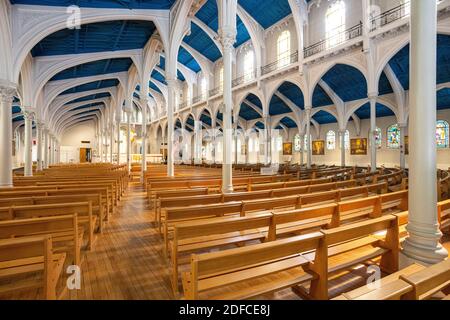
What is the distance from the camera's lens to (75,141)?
1660 inches

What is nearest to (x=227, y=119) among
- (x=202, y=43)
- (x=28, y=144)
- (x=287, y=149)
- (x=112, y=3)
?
(x=112, y=3)

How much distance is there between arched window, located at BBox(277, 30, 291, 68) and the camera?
19.1 metres

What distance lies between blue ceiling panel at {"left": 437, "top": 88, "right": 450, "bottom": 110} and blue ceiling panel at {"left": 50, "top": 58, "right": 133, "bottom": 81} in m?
21.9

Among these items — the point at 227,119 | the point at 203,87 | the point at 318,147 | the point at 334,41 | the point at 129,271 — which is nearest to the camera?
the point at 129,271

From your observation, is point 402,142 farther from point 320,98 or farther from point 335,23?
Answer: point 335,23

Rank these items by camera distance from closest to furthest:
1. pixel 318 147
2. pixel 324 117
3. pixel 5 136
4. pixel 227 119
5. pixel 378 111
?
pixel 227 119
pixel 5 136
pixel 378 111
pixel 324 117
pixel 318 147

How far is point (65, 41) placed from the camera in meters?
12.8

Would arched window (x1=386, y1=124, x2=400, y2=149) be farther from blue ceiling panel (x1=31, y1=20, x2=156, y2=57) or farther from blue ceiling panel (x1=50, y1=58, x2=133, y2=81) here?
blue ceiling panel (x1=50, y1=58, x2=133, y2=81)

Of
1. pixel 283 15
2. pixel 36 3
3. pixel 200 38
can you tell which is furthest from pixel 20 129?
pixel 283 15

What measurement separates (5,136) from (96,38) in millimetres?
7629

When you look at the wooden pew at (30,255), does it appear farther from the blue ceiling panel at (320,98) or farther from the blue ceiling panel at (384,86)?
the blue ceiling panel at (320,98)

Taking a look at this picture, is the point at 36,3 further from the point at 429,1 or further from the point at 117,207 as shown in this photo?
the point at 429,1

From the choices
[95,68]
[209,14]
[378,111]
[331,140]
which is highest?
[209,14]
